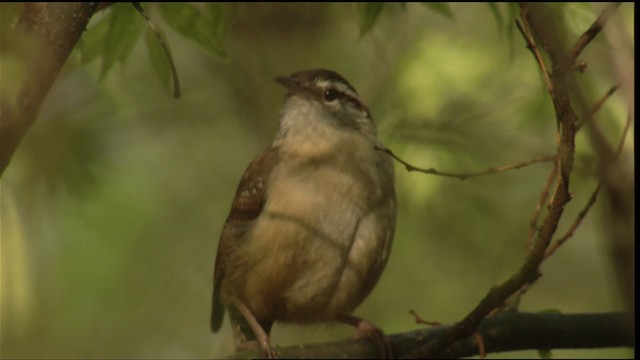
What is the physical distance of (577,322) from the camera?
4184mm

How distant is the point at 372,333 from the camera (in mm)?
4602

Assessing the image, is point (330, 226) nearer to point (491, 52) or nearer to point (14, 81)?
point (14, 81)

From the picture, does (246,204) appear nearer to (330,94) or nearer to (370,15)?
(330,94)

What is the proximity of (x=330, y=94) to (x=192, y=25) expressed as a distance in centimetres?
123

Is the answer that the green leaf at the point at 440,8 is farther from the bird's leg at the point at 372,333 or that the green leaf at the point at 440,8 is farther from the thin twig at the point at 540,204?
the bird's leg at the point at 372,333

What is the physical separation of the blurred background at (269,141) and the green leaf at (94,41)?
0.20 m

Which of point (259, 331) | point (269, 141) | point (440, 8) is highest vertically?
point (440, 8)

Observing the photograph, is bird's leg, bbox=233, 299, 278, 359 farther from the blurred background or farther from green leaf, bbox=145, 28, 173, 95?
green leaf, bbox=145, 28, 173, 95

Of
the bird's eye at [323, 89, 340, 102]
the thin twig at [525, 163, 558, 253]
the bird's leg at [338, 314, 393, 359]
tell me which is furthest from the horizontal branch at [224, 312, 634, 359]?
the bird's eye at [323, 89, 340, 102]

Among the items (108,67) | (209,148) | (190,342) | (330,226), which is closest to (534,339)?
(330,226)

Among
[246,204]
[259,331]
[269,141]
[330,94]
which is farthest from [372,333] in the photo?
[269,141]

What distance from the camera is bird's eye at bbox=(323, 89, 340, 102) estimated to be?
5535 mm

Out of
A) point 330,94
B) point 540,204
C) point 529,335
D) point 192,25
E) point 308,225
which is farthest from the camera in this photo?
point 330,94

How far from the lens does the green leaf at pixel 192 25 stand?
4488 mm
